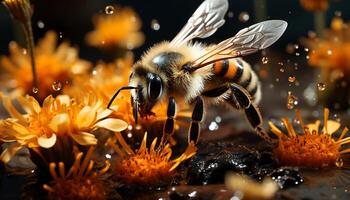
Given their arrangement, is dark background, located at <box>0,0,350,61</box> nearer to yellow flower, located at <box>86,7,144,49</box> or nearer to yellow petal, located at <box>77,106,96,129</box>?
yellow flower, located at <box>86,7,144,49</box>

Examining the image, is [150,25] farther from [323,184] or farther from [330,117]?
[323,184]

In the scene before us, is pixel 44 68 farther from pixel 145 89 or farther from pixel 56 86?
pixel 145 89

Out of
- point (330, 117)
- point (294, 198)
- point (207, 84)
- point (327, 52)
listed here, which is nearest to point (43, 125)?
point (207, 84)

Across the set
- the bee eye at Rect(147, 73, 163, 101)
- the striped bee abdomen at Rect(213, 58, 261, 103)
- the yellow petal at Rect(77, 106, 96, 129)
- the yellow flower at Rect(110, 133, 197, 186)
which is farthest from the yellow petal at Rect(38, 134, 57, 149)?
the striped bee abdomen at Rect(213, 58, 261, 103)

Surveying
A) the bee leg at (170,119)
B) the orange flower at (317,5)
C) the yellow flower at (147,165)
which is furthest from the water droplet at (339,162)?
the orange flower at (317,5)

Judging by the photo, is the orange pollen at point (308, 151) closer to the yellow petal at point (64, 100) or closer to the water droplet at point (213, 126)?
the water droplet at point (213, 126)

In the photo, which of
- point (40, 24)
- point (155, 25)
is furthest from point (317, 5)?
point (40, 24)
